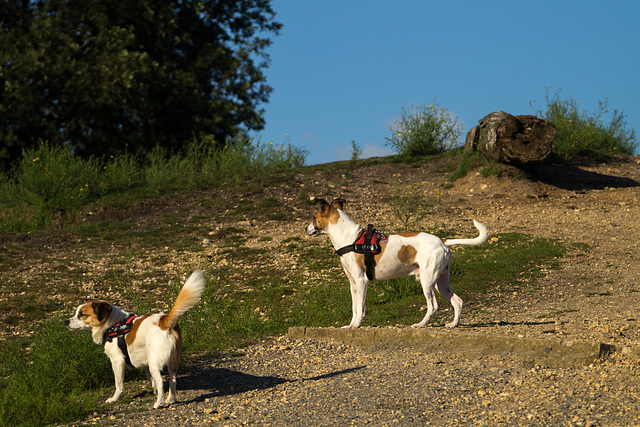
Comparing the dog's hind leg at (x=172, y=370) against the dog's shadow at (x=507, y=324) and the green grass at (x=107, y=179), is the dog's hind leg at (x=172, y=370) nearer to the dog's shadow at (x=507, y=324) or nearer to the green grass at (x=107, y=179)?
the dog's shadow at (x=507, y=324)

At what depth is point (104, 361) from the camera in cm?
662

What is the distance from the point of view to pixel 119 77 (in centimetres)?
2092

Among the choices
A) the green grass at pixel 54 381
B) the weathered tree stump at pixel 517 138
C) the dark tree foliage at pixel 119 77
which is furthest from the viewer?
the dark tree foliage at pixel 119 77

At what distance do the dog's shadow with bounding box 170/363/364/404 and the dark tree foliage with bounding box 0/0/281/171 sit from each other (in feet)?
53.2

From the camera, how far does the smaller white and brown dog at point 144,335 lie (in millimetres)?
5316

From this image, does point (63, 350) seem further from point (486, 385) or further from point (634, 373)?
point (634, 373)

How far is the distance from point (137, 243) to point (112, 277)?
222 cm

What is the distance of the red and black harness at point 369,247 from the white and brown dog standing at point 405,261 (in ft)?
0.15

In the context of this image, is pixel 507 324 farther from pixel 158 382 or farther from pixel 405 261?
pixel 158 382

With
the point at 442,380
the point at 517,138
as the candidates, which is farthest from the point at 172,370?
the point at 517,138

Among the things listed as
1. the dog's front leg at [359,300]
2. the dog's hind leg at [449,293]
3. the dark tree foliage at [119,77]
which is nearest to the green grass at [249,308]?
the dog's hind leg at [449,293]

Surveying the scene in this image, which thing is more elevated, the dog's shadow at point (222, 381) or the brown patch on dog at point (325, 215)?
the brown patch on dog at point (325, 215)

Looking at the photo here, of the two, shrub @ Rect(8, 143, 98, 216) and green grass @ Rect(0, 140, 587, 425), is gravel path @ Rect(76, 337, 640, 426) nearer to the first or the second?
green grass @ Rect(0, 140, 587, 425)

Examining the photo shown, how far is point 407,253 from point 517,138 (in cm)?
1119
